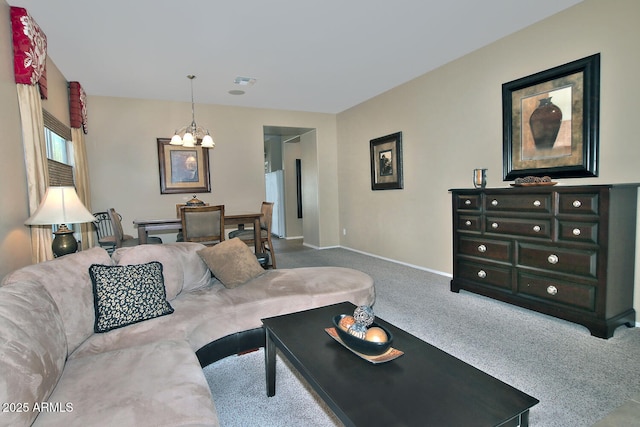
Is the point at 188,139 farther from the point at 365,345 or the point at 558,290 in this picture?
the point at 558,290

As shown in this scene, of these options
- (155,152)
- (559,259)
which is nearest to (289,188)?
(155,152)

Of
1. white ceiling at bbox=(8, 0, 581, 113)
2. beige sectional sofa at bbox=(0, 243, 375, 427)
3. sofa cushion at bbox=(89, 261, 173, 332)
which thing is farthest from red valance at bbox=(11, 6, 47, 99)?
sofa cushion at bbox=(89, 261, 173, 332)

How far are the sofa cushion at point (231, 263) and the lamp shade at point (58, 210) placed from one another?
3.04 ft

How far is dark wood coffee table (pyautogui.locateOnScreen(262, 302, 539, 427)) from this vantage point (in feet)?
3.49

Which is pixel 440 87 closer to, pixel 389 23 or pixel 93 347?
pixel 389 23

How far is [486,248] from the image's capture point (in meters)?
3.32

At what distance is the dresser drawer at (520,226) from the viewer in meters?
2.82

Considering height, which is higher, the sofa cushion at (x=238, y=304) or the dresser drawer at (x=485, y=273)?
the sofa cushion at (x=238, y=304)

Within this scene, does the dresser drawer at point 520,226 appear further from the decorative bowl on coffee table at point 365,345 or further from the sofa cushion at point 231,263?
the sofa cushion at point 231,263

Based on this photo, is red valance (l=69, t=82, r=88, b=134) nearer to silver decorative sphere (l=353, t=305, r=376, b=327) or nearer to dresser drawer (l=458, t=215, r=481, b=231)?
silver decorative sphere (l=353, t=305, r=376, b=327)

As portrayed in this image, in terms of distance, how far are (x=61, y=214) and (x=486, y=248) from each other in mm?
3725

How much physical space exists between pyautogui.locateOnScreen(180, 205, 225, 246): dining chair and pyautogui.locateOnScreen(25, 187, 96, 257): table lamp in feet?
4.58

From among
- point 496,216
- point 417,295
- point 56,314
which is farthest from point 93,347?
point 496,216

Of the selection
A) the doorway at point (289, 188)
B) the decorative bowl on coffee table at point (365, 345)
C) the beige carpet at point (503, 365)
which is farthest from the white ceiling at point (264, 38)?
the doorway at point (289, 188)
